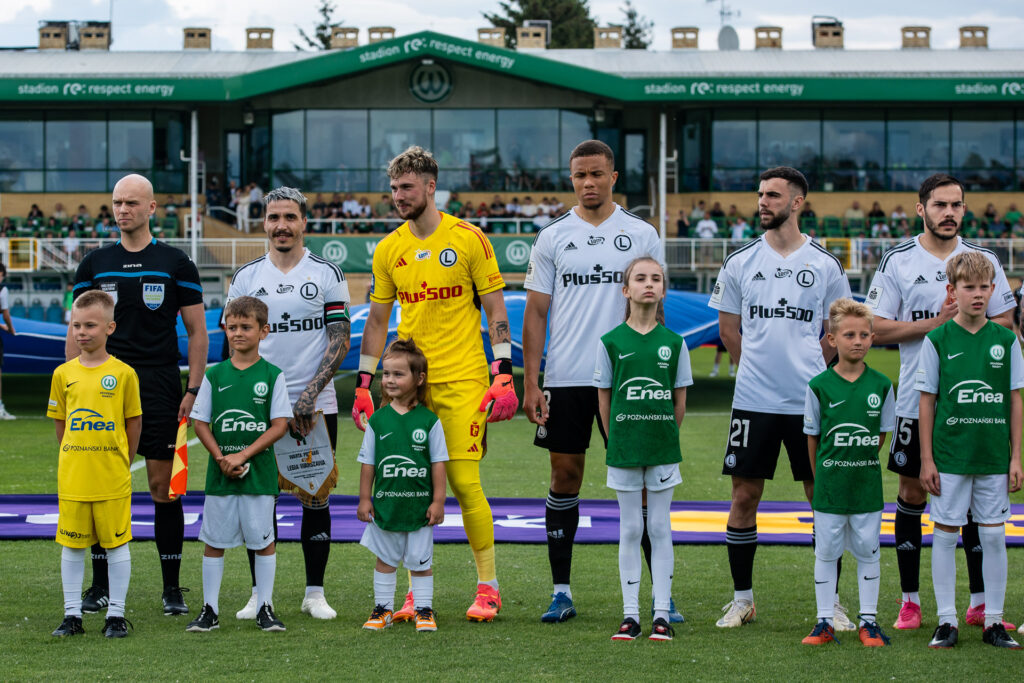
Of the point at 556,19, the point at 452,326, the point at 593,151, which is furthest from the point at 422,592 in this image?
the point at 556,19

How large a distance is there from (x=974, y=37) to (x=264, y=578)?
4032cm

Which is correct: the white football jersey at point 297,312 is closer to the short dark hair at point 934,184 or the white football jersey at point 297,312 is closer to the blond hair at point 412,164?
the blond hair at point 412,164

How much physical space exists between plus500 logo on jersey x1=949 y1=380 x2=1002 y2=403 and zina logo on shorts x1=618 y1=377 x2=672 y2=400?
1.26 metres

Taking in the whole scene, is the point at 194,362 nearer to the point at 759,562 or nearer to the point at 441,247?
the point at 441,247

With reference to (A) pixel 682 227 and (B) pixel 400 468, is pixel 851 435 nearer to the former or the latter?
(B) pixel 400 468

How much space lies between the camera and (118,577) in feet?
16.4

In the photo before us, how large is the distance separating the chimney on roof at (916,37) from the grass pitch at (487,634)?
119 ft

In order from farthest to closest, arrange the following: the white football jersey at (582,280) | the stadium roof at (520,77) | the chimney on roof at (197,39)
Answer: the chimney on roof at (197,39), the stadium roof at (520,77), the white football jersey at (582,280)

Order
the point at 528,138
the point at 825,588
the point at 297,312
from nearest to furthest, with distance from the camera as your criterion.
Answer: the point at 825,588, the point at 297,312, the point at 528,138

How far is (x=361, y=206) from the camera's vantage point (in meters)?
33.0

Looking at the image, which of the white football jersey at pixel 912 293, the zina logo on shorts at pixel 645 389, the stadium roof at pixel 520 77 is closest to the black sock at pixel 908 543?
the white football jersey at pixel 912 293

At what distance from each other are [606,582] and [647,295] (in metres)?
1.80

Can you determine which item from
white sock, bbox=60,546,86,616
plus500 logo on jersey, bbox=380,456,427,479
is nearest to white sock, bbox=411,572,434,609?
plus500 logo on jersey, bbox=380,456,427,479

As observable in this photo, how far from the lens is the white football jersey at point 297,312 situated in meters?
5.57
